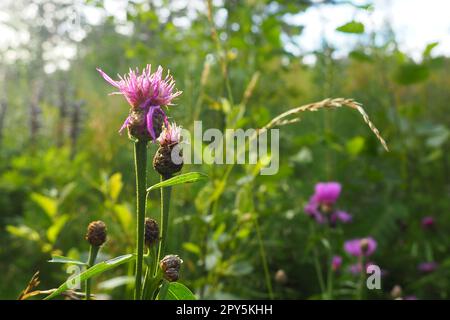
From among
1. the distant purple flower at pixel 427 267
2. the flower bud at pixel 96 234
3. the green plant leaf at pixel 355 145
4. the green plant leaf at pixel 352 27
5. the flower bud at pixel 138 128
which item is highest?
the green plant leaf at pixel 352 27

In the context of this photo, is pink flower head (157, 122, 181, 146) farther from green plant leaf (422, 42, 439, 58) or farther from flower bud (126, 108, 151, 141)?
green plant leaf (422, 42, 439, 58)

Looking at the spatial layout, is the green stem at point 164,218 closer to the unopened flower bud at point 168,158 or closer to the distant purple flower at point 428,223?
the unopened flower bud at point 168,158

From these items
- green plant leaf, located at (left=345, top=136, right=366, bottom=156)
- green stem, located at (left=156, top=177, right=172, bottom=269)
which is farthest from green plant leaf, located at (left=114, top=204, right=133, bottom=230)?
green plant leaf, located at (left=345, top=136, right=366, bottom=156)

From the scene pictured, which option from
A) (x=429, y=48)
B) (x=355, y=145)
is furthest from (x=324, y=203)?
(x=429, y=48)

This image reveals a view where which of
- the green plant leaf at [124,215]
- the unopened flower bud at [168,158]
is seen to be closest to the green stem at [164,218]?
the unopened flower bud at [168,158]

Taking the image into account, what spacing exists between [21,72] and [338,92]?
3.55m

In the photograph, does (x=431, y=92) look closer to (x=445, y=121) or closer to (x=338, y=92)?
(x=445, y=121)

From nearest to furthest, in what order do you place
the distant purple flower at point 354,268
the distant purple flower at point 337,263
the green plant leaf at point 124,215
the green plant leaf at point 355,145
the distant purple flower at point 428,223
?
the green plant leaf at point 124,215 < the distant purple flower at point 354,268 < the distant purple flower at point 337,263 < the green plant leaf at point 355,145 < the distant purple flower at point 428,223

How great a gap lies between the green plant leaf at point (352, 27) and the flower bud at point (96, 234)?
2.31 ft

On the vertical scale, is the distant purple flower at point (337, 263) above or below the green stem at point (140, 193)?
below

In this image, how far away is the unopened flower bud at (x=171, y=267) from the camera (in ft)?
1.93

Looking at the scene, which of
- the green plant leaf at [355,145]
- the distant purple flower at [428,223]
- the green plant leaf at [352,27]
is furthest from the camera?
the distant purple flower at [428,223]
